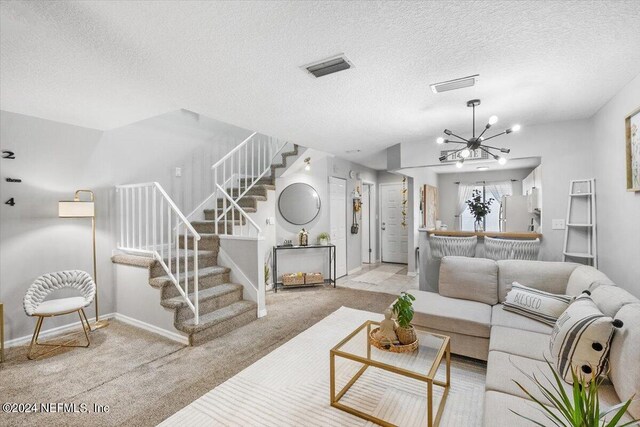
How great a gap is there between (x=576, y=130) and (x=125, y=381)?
528 cm

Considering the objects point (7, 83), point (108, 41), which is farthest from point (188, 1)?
point (7, 83)

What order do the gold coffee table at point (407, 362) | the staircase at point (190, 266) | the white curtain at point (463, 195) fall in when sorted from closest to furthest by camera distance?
the gold coffee table at point (407, 362) → the staircase at point (190, 266) → the white curtain at point (463, 195)

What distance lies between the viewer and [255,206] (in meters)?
4.59

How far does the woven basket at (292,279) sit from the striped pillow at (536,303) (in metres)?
3.08

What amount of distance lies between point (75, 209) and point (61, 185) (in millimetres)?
446

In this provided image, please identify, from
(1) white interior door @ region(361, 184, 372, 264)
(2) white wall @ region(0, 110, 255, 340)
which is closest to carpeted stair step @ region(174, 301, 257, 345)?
(2) white wall @ region(0, 110, 255, 340)

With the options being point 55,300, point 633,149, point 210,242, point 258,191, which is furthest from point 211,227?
point 633,149

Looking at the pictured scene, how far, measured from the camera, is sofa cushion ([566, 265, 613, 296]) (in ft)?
7.65

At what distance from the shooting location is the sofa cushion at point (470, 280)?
299 centimetres

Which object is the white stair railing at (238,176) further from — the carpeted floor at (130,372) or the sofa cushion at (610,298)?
the sofa cushion at (610,298)

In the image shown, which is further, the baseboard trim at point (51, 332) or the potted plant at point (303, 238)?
the potted plant at point (303, 238)

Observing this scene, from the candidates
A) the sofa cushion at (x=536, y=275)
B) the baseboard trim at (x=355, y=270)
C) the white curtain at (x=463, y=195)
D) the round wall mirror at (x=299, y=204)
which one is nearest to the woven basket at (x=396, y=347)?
the sofa cushion at (x=536, y=275)

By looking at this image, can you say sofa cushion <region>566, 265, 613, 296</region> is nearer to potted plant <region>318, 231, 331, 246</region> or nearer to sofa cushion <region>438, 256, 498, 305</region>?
sofa cushion <region>438, 256, 498, 305</region>

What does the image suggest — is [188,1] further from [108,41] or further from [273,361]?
[273,361]
